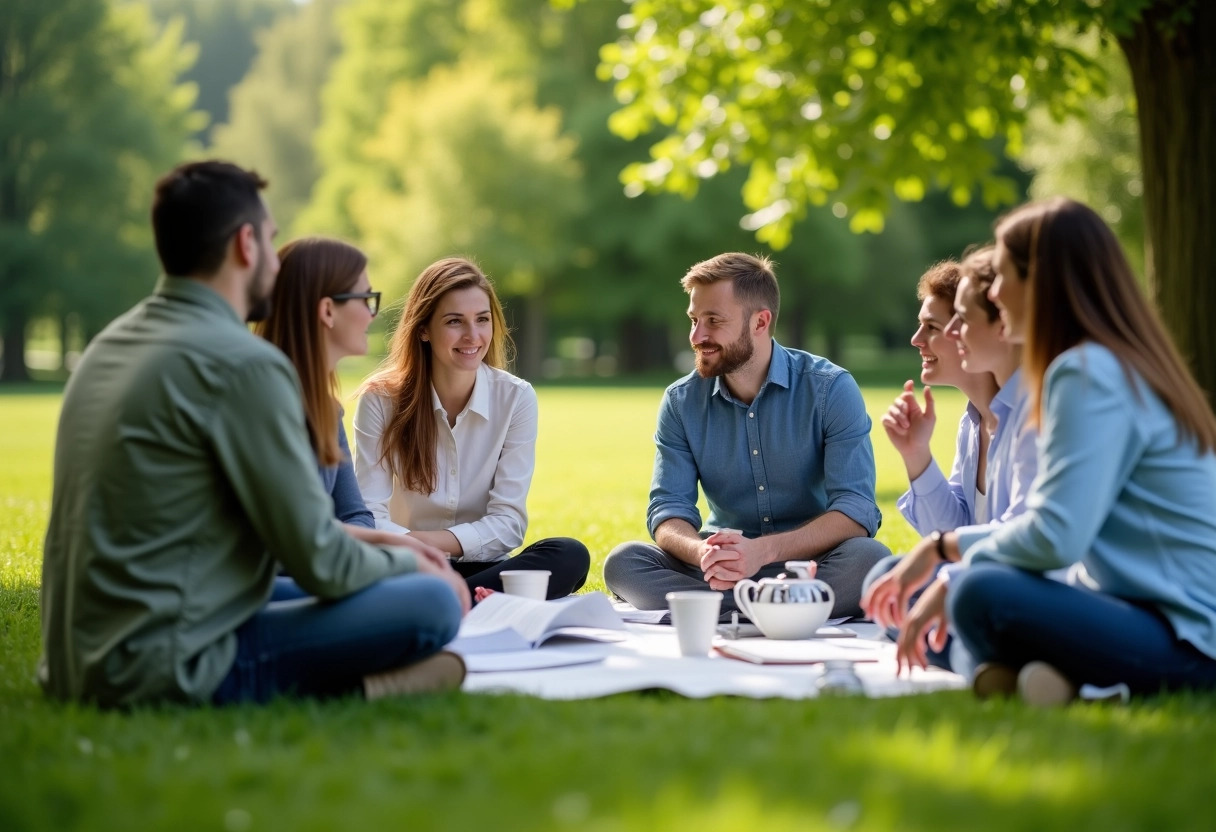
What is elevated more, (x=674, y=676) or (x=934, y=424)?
(x=934, y=424)

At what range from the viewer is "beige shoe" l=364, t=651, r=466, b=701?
4188mm

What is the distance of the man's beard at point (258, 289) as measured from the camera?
406 centimetres

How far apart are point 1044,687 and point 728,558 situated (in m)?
1.78

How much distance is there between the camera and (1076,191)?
29188 millimetres

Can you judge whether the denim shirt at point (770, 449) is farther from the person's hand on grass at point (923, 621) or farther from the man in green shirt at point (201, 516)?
the man in green shirt at point (201, 516)

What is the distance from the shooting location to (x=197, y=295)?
3.96 metres

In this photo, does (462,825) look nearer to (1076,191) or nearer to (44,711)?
(44,711)

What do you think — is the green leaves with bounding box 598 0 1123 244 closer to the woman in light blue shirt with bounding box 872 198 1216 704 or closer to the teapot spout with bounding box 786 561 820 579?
the teapot spout with bounding box 786 561 820 579

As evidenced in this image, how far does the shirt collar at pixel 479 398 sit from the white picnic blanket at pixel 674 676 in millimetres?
1469

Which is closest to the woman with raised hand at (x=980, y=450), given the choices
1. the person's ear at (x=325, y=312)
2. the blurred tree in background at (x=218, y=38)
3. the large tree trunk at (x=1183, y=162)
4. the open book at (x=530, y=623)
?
the open book at (x=530, y=623)

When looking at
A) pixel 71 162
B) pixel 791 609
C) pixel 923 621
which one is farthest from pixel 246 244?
pixel 71 162

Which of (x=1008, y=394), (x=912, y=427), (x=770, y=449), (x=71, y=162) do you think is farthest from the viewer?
(x=71, y=162)

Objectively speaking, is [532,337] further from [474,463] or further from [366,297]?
[366,297]

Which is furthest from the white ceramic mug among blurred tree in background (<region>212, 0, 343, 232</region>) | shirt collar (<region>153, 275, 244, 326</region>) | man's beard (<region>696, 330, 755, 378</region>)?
blurred tree in background (<region>212, 0, 343, 232</region>)
